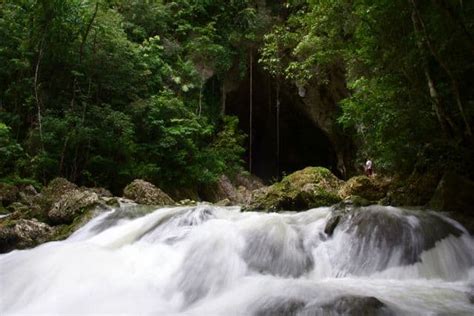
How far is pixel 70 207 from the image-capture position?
770 cm

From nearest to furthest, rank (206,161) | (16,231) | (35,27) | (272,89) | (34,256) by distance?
(34,256) → (16,231) → (35,27) → (206,161) → (272,89)

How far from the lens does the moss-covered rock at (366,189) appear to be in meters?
8.13

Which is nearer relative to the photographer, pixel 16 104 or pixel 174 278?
pixel 174 278

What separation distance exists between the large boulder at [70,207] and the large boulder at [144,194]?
1.76 metres

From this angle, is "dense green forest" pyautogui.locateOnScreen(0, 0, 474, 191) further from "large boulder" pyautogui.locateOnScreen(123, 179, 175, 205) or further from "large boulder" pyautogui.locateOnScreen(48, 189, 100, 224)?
"large boulder" pyautogui.locateOnScreen(48, 189, 100, 224)

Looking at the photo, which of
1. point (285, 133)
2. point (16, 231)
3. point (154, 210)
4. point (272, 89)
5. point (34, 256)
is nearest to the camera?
point (34, 256)

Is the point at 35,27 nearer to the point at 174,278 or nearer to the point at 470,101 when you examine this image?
the point at 174,278

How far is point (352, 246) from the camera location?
17.0 ft

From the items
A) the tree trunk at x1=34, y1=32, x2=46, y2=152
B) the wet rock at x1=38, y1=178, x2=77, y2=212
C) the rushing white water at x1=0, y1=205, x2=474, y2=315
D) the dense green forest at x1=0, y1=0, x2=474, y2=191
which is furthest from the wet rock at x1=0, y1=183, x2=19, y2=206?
the rushing white water at x1=0, y1=205, x2=474, y2=315

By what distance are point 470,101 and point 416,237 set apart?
7.01 ft

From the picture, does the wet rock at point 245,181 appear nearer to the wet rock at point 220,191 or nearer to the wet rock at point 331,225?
the wet rock at point 220,191

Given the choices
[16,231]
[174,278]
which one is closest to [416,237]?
[174,278]

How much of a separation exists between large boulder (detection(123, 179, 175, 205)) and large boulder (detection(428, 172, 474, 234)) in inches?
236

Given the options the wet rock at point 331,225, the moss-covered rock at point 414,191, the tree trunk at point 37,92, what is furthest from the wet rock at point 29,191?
the moss-covered rock at point 414,191
